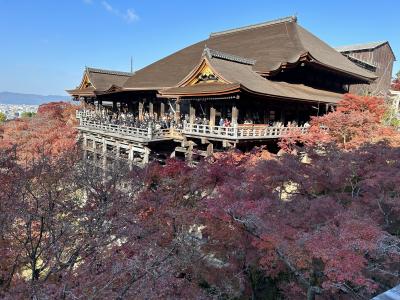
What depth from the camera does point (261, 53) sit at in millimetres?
21859

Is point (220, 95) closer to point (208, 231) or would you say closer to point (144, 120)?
point (144, 120)

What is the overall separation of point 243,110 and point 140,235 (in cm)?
1215

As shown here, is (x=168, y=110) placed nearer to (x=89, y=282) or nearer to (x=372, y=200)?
(x=372, y=200)

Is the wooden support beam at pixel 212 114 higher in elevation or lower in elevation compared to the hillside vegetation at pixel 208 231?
higher

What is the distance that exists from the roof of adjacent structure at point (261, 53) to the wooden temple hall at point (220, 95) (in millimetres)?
72

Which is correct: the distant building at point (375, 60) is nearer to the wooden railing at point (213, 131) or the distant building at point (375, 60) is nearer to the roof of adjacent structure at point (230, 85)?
the roof of adjacent structure at point (230, 85)

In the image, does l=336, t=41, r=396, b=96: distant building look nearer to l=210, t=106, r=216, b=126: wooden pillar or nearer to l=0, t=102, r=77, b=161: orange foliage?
l=210, t=106, r=216, b=126: wooden pillar

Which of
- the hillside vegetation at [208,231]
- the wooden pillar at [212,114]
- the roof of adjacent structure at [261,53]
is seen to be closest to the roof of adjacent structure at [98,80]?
the roof of adjacent structure at [261,53]

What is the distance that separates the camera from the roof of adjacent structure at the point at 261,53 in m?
20.0

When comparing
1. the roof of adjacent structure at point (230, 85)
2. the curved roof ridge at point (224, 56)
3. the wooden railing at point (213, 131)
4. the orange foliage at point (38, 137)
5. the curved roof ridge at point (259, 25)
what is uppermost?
the curved roof ridge at point (259, 25)

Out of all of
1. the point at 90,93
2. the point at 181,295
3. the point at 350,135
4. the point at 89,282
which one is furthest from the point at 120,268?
the point at 90,93

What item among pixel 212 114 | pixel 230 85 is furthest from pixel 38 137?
pixel 230 85

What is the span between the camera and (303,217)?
6.05 m

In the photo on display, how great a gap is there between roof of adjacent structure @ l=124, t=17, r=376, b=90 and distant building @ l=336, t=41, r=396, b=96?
7.15 m
